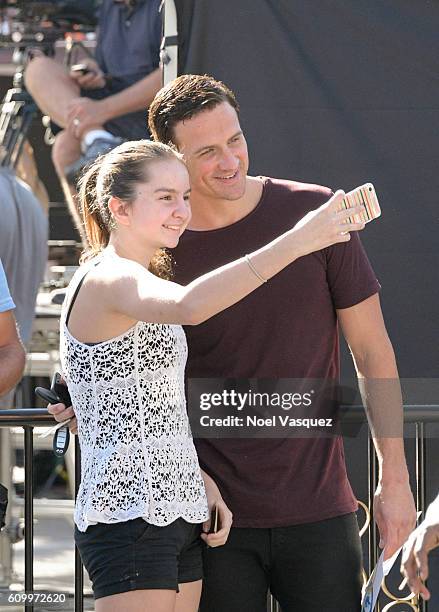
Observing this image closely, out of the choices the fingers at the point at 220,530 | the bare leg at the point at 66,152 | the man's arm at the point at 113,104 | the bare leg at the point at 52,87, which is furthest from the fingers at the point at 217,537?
the bare leg at the point at 52,87

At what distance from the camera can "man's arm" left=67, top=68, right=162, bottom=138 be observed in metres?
6.09

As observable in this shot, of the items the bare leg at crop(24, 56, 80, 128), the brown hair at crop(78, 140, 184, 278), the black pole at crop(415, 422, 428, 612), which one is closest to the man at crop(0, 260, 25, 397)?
the brown hair at crop(78, 140, 184, 278)

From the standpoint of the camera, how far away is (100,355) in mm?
2695

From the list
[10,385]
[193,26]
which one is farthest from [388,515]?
[193,26]

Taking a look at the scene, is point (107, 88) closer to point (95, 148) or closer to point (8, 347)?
point (95, 148)

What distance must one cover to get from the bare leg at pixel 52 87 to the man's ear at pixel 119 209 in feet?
12.6

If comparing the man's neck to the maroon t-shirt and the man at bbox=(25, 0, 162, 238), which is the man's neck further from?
the man at bbox=(25, 0, 162, 238)

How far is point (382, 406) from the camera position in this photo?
9.80 feet

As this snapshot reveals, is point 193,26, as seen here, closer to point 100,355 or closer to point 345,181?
point 345,181

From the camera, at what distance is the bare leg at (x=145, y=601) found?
262 centimetres

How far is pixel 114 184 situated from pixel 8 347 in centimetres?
105

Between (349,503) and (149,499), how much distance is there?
573mm

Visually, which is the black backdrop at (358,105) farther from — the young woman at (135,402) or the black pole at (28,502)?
the young woman at (135,402)

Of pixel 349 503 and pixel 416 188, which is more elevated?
pixel 416 188
